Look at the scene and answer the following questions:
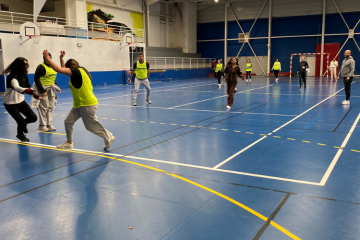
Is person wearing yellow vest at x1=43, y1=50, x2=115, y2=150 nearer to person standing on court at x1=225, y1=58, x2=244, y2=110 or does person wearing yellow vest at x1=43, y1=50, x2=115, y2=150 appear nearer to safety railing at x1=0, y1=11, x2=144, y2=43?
person standing on court at x1=225, y1=58, x2=244, y2=110

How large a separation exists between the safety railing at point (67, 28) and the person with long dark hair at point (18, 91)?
1657 cm

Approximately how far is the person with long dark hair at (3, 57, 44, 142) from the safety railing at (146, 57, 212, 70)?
27.0 meters

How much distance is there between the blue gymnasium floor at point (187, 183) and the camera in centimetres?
377

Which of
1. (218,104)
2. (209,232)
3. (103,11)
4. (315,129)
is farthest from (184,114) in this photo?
(103,11)

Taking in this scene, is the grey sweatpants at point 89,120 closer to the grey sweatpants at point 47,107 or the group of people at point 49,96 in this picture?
the group of people at point 49,96

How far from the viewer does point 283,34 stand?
38719 mm

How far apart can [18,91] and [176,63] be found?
3185 centimetres

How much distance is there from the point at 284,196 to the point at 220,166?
60.2 inches

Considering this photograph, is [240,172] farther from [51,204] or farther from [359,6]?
[359,6]

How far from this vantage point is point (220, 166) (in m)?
5.90

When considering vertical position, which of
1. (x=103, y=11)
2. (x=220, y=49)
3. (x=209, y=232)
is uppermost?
(x=103, y=11)

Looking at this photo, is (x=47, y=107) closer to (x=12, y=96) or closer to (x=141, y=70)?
(x=12, y=96)

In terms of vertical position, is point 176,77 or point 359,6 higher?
point 359,6

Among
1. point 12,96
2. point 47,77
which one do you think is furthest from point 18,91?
point 47,77
